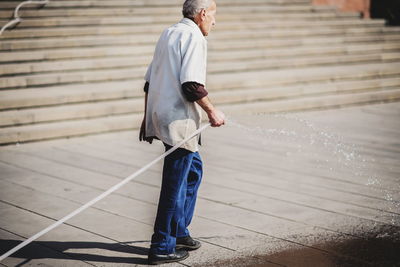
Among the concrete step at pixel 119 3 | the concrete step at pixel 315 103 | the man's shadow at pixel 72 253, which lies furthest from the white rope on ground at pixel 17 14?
the man's shadow at pixel 72 253

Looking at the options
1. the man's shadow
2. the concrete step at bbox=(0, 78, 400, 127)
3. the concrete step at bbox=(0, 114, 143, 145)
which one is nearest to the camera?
the man's shadow

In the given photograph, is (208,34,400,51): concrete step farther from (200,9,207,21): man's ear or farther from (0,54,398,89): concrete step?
(200,9,207,21): man's ear

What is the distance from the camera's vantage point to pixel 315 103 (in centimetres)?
1130

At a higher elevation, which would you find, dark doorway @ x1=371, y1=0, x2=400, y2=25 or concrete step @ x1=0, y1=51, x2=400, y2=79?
dark doorway @ x1=371, y1=0, x2=400, y2=25

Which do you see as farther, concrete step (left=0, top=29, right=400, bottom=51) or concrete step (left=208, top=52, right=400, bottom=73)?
concrete step (left=208, top=52, right=400, bottom=73)

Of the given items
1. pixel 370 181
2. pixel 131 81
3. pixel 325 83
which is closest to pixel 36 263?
pixel 370 181

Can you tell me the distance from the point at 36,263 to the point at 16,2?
319 inches

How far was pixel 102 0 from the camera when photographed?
1254 centimetres

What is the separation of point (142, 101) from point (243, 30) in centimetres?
396

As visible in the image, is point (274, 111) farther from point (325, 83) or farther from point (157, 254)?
point (157, 254)

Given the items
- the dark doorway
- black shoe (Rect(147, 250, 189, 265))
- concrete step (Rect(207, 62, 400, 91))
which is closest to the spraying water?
concrete step (Rect(207, 62, 400, 91))

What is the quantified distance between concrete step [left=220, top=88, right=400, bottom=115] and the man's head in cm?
613

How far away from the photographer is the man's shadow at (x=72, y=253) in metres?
4.46

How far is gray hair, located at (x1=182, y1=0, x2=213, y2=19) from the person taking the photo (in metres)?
4.14
